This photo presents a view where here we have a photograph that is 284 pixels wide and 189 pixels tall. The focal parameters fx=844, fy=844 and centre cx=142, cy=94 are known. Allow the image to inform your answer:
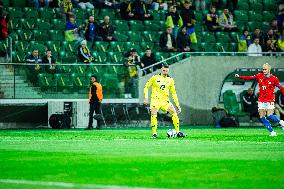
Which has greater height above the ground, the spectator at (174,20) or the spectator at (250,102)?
the spectator at (174,20)

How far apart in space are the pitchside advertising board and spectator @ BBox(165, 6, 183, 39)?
591 cm

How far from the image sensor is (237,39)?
136 feet

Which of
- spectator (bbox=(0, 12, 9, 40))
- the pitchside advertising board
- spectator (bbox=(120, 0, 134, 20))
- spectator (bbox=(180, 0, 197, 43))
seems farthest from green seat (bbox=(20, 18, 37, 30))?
spectator (bbox=(180, 0, 197, 43))

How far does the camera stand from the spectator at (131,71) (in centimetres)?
3681

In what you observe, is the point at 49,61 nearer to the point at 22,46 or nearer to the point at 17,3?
the point at 22,46

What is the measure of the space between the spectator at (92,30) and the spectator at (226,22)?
6834 mm

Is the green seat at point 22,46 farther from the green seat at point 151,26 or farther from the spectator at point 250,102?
the spectator at point 250,102

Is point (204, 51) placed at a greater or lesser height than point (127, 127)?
greater

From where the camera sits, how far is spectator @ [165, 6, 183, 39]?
129 feet

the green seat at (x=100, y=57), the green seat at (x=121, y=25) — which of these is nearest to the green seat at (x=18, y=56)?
the green seat at (x=100, y=57)

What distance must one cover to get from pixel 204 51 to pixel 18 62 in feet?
32.5

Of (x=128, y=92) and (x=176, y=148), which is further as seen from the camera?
(x=128, y=92)

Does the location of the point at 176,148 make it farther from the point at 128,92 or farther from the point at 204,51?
the point at 204,51

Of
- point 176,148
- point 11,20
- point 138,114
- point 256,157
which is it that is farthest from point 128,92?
point 256,157
